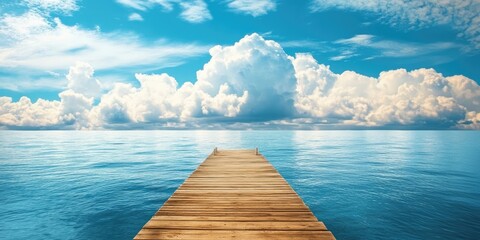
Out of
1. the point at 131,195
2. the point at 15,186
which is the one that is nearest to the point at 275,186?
the point at 131,195

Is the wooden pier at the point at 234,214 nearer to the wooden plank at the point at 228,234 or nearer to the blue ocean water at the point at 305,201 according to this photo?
the wooden plank at the point at 228,234

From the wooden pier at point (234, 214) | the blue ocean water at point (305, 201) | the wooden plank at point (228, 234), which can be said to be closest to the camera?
the wooden plank at point (228, 234)

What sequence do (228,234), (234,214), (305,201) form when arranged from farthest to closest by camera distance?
(305,201), (234,214), (228,234)

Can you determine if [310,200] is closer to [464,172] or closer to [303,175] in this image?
[303,175]

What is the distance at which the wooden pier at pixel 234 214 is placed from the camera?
6109mm

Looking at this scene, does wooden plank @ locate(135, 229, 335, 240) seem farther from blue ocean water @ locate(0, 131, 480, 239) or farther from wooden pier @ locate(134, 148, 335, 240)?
blue ocean water @ locate(0, 131, 480, 239)

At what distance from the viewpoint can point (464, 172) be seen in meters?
29.2

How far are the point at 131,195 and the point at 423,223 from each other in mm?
17044

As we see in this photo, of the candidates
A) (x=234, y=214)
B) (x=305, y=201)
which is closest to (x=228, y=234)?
(x=234, y=214)

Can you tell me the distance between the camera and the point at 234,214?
24.5 ft

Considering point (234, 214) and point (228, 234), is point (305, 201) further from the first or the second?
point (228, 234)

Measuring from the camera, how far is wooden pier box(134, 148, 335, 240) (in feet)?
20.0

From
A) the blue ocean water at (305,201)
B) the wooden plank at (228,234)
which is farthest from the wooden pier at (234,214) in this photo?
the blue ocean water at (305,201)

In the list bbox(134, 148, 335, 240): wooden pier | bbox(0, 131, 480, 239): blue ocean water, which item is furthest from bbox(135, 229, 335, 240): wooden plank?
bbox(0, 131, 480, 239): blue ocean water
